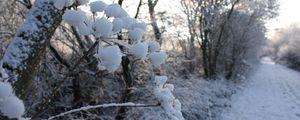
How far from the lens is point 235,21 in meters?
26.0

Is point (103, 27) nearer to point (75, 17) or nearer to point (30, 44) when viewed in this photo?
point (75, 17)

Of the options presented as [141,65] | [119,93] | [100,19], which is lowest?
[119,93]

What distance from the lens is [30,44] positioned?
254cm

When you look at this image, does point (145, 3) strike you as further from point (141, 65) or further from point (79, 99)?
point (79, 99)

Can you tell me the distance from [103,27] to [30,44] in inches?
18.5

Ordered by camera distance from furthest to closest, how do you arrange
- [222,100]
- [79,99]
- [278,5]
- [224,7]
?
[278,5] < [224,7] < [222,100] < [79,99]

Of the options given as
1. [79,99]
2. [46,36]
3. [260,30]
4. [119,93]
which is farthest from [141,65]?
[260,30]

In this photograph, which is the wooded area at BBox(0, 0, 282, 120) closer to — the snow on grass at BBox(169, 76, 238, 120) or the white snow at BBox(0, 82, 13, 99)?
the white snow at BBox(0, 82, 13, 99)

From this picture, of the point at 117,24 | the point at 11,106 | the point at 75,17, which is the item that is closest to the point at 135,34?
the point at 117,24

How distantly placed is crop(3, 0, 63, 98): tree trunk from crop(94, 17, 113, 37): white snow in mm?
337

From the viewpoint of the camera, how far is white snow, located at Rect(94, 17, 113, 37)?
2.34 metres

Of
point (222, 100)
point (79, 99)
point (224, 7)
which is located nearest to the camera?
point (79, 99)

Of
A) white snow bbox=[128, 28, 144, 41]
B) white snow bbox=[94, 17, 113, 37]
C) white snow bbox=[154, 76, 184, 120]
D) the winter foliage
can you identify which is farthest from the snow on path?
the winter foliage

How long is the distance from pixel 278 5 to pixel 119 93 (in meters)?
19.8
